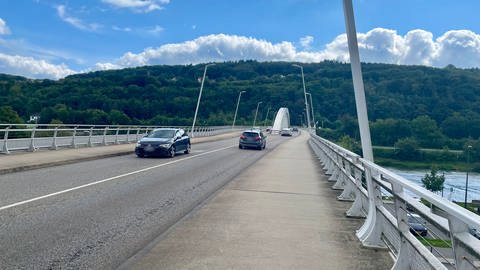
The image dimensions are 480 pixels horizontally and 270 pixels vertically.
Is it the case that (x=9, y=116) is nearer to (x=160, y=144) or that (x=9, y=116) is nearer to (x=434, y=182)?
(x=160, y=144)

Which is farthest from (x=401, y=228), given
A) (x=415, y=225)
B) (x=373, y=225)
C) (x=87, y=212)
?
(x=87, y=212)

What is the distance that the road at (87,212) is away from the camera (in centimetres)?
555

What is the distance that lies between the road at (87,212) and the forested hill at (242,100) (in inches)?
1454

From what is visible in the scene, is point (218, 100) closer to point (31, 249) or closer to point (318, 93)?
point (318, 93)

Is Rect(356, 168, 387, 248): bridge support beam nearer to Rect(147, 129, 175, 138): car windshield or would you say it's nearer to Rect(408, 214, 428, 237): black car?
Rect(408, 214, 428, 237): black car

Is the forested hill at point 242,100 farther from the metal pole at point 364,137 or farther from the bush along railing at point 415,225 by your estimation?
the bush along railing at point 415,225

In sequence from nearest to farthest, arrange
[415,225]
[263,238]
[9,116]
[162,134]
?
1. [415,225]
2. [263,238]
3. [162,134]
4. [9,116]

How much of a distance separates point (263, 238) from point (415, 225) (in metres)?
2.32

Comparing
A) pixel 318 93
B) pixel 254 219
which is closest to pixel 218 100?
pixel 318 93

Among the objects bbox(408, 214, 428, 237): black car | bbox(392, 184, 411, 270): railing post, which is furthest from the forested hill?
bbox(392, 184, 411, 270): railing post

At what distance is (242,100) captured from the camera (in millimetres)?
140875

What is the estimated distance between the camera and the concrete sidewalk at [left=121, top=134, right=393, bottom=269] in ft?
17.3

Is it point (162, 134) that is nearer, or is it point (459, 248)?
point (459, 248)

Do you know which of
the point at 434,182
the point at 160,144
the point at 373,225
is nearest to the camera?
the point at 373,225
